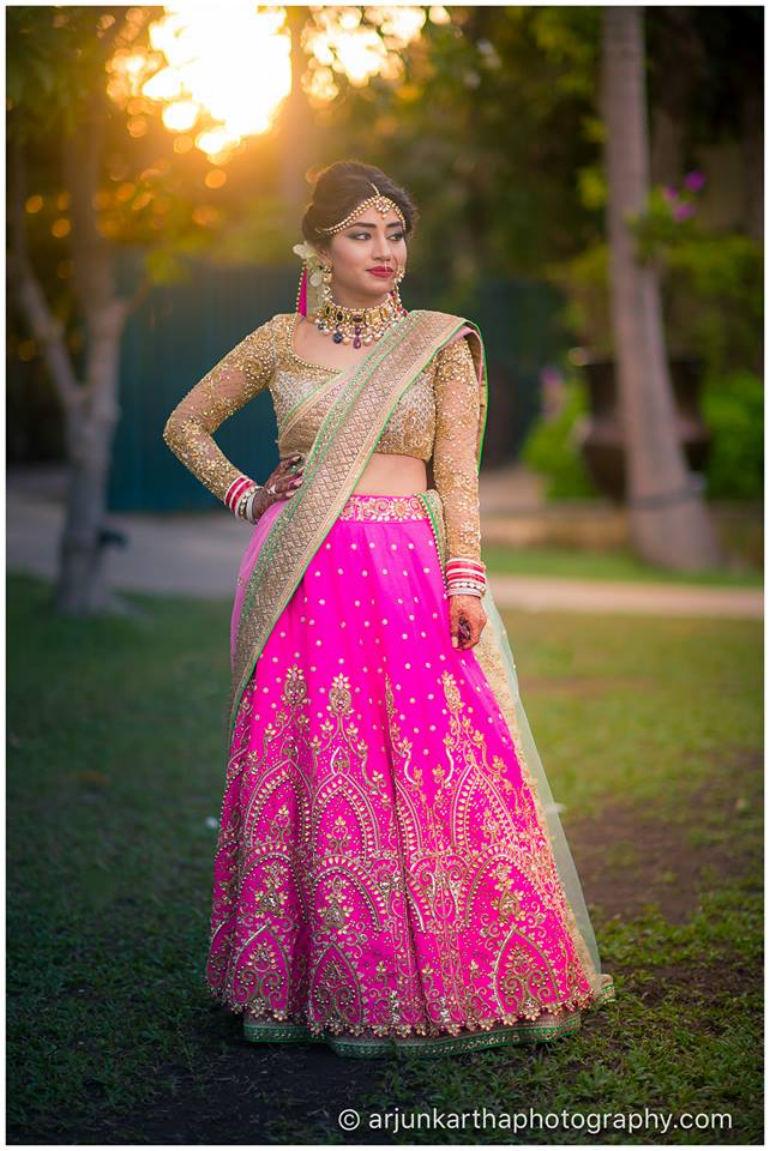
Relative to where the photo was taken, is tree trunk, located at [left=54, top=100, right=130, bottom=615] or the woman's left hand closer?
the woman's left hand

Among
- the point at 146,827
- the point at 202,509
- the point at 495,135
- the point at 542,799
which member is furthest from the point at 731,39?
the point at 542,799

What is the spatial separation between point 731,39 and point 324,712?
12831 mm

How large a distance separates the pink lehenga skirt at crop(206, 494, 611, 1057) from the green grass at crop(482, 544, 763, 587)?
28.2ft

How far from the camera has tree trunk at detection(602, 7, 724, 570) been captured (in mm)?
12289

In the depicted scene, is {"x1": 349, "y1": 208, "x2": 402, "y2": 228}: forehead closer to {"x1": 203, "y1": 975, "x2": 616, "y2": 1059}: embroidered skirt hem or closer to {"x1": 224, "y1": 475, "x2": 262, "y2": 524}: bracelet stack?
{"x1": 224, "y1": 475, "x2": 262, "y2": 524}: bracelet stack

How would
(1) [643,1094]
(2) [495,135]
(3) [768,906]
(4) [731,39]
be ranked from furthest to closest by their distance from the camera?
(2) [495,135] → (4) [731,39] → (3) [768,906] → (1) [643,1094]

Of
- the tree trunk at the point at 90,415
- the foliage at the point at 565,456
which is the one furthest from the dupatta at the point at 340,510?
the foliage at the point at 565,456

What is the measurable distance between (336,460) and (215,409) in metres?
0.42

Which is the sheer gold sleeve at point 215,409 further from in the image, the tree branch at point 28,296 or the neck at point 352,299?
the tree branch at point 28,296

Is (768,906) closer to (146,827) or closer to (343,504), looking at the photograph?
(343,504)

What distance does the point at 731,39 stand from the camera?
46.9 feet

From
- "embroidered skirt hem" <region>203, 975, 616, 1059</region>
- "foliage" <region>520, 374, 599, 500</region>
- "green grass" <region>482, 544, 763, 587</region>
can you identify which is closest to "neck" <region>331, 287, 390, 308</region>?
"embroidered skirt hem" <region>203, 975, 616, 1059</region>

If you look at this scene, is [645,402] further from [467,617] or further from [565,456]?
[467,617]

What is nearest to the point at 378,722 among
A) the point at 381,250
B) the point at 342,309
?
the point at 342,309
